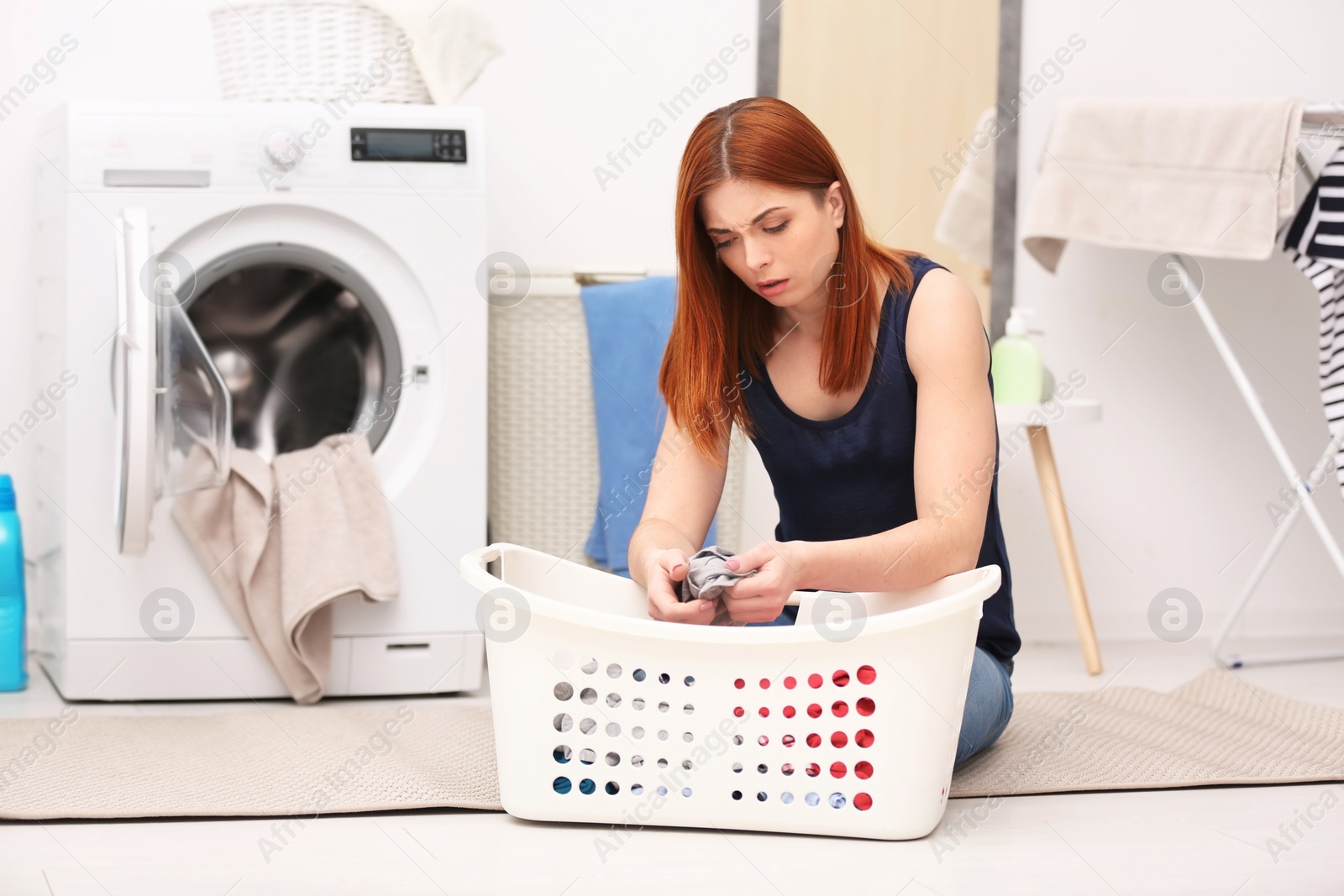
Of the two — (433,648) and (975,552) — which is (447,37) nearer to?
(433,648)

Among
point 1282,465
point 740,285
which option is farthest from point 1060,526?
point 740,285

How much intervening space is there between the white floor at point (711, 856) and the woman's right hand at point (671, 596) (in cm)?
23

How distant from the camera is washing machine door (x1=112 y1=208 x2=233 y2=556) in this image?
4.88ft

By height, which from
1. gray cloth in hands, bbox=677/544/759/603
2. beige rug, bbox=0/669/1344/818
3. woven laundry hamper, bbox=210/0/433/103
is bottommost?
beige rug, bbox=0/669/1344/818

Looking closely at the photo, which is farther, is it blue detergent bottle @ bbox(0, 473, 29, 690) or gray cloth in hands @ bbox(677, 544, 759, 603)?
blue detergent bottle @ bbox(0, 473, 29, 690)

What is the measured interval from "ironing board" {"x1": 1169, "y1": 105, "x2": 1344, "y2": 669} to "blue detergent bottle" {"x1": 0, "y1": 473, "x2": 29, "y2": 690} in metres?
1.95

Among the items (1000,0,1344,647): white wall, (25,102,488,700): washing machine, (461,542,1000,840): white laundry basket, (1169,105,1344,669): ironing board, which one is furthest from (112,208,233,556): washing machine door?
(1169,105,1344,669): ironing board

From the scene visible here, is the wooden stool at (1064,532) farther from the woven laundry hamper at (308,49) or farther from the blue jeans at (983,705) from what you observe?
the woven laundry hamper at (308,49)

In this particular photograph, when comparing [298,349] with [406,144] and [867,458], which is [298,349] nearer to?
[406,144]

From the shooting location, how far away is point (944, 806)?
121 centimetres

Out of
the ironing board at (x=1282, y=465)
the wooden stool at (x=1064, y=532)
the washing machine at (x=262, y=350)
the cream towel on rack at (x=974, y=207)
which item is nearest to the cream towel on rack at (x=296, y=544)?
the washing machine at (x=262, y=350)

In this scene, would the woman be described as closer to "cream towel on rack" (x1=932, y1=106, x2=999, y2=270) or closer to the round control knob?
the round control knob

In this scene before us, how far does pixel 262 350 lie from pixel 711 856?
45.1 inches

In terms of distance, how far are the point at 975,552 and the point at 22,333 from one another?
1708mm
